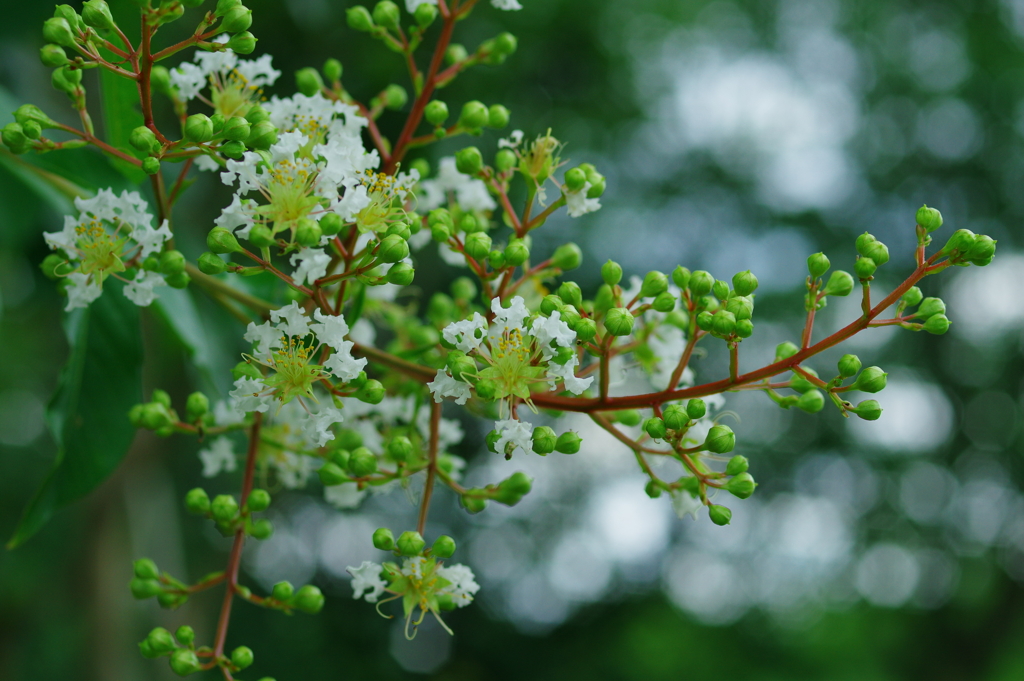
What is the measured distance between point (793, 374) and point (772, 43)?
994cm

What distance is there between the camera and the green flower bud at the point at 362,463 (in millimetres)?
1288

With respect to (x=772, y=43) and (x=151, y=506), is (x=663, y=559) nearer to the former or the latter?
(x=772, y=43)

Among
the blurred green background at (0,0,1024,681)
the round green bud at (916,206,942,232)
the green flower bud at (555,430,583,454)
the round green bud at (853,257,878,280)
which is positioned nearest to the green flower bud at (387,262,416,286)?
the green flower bud at (555,430,583,454)

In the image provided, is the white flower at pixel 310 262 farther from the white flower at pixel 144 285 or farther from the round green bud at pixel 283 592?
the round green bud at pixel 283 592

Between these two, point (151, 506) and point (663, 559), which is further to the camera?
point (663, 559)

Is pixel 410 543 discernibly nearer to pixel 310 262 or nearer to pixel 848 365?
pixel 310 262

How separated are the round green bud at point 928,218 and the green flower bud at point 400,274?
0.76 m

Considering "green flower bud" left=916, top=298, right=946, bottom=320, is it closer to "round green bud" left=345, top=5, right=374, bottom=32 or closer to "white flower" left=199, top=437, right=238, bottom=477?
"round green bud" left=345, top=5, right=374, bottom=32

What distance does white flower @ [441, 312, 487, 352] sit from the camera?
1165 mm

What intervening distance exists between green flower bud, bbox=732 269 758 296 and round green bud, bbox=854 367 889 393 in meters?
0.21

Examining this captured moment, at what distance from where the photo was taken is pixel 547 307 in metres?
1.14

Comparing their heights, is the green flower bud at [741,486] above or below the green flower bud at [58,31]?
below

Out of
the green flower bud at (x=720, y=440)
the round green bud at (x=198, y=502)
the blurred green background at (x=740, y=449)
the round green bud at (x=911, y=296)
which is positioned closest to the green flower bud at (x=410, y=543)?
the round green bud at (x=198, y=502)

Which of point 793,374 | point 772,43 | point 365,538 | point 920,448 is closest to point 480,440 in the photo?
point 365,538
